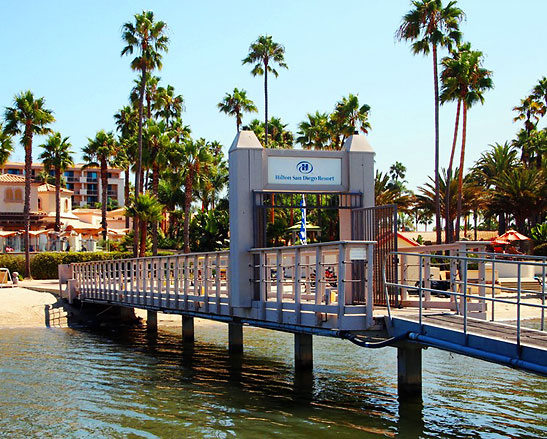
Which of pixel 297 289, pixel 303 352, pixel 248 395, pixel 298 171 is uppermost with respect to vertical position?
pixel 298 171

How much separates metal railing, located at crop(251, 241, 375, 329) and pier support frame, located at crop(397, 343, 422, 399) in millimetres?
1208

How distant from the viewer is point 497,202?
5722 cm

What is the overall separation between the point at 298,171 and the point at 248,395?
4522 mm

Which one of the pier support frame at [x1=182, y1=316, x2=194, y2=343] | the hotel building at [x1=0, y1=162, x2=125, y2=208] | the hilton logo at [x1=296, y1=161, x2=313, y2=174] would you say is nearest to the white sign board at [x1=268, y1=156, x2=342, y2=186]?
the hilton logo at [x1=296, y1=161, x2=313, y2=174]

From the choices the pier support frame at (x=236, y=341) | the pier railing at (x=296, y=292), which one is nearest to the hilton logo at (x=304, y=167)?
the pier railing at (x=296, y=292)

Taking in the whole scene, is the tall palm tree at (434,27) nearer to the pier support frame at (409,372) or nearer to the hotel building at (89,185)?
the pier support frame at (409,372)

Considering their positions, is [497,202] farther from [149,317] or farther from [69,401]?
[69,401]

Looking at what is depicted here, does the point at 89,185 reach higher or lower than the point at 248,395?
higher

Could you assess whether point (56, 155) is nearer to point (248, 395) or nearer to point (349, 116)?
point (349, 116)

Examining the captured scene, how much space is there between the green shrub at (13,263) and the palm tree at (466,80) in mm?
27448

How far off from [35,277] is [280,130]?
32217 mm

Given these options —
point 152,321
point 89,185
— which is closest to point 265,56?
point 152,321

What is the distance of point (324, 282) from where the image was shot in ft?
42.5

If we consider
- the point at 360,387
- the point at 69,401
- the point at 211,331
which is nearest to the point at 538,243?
the point at 211,331
